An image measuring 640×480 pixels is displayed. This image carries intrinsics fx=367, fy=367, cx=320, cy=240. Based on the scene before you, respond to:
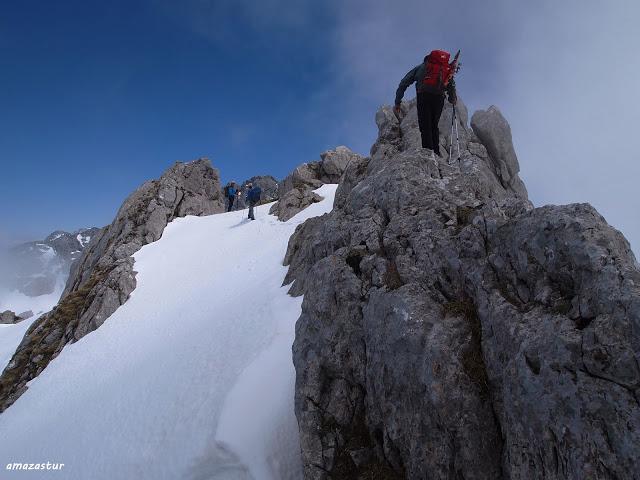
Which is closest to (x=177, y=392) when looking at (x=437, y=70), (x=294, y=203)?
(x=437, y=70)

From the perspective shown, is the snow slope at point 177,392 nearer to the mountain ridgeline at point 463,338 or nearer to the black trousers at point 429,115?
the mountain ridgeline at point 463,338

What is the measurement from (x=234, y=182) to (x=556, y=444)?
47.2 m

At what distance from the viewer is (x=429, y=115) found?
14.7 metres

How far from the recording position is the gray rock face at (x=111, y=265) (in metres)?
25.5

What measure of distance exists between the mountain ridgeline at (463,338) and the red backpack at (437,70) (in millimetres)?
3031

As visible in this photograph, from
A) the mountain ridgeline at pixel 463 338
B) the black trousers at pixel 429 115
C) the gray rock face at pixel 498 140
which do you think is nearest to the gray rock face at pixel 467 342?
the mountain ridgeline at pixel 463 338

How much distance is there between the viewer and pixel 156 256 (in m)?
35.0

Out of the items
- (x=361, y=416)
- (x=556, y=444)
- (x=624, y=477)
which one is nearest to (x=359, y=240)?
(x=361, y=416)

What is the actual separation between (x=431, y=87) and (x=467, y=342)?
1015 cm

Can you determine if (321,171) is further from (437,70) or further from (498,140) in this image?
(437,70)

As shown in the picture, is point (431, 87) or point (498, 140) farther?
point (498, 140)

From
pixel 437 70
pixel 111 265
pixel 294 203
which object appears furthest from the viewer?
pixel 294 203

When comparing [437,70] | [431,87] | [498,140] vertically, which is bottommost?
[431,87]

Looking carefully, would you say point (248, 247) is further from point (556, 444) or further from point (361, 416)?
point (556, 444)
